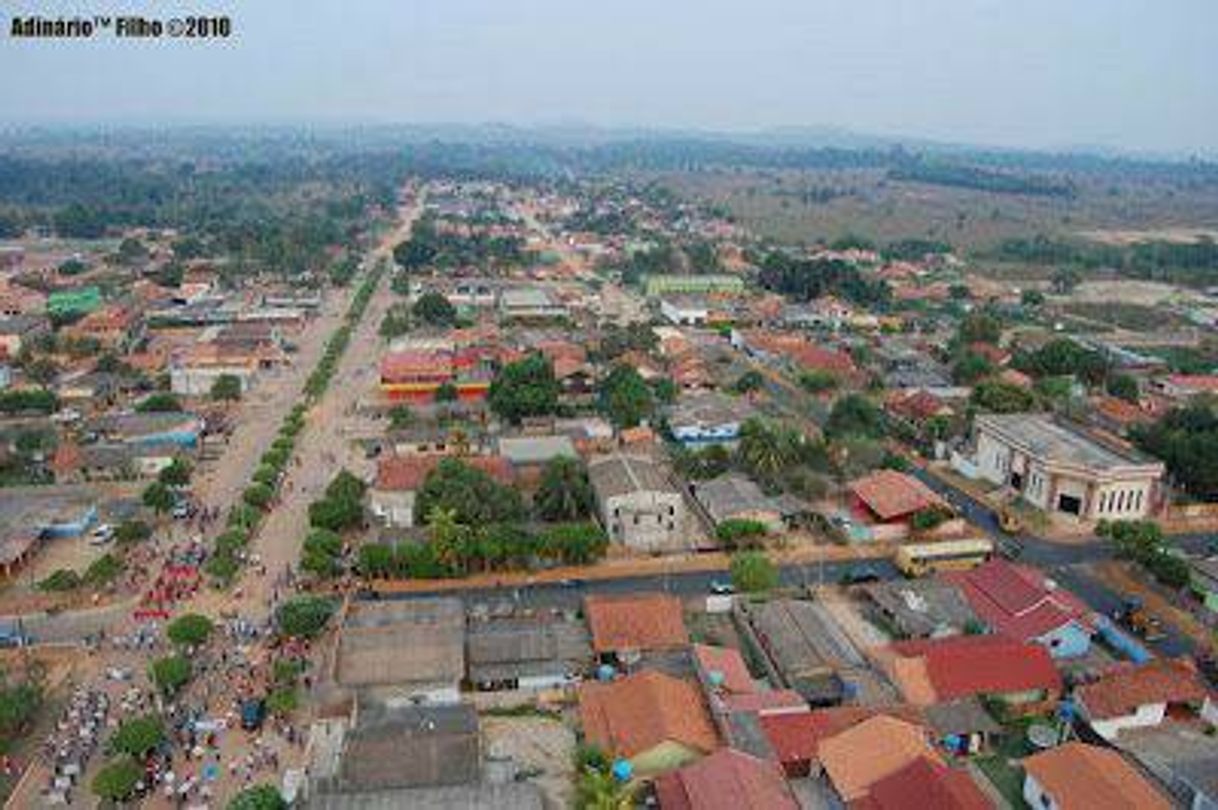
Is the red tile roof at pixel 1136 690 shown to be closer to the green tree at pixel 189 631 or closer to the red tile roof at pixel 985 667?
the red tile roof at pixel 985 667

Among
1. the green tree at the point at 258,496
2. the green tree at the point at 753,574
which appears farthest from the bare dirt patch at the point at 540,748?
the green tree at the point at 258,496

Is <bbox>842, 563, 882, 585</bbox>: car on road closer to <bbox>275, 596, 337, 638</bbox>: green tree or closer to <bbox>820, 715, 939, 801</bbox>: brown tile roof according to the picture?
<bbox>820, 715, 939, 801</bbox>: brown tile roof

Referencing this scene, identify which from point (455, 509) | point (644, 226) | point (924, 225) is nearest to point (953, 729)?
point (455, 509)

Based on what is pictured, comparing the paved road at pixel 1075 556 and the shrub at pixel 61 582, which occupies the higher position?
the paved road at pixel 1075 556

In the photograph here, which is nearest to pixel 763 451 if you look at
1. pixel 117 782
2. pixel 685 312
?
pixel 117 782

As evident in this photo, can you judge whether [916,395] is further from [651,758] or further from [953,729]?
[651,758]

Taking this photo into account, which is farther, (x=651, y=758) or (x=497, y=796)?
(x=651, y=758)
